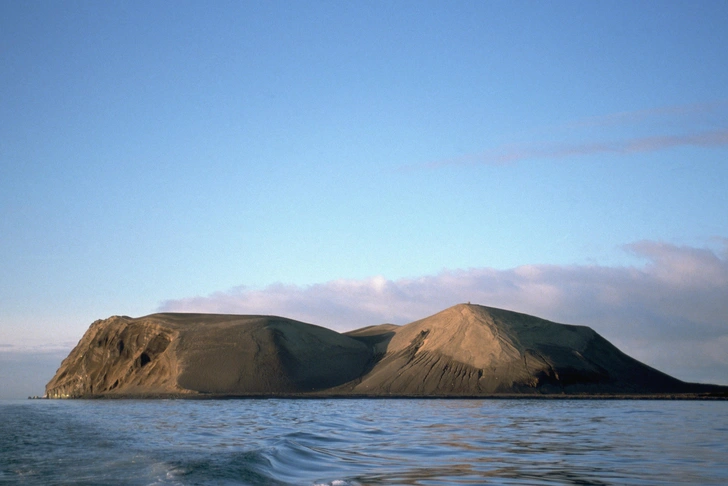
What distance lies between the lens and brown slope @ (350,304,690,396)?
87.9 meters

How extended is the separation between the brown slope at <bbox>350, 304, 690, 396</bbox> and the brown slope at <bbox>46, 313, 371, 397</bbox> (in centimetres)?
774

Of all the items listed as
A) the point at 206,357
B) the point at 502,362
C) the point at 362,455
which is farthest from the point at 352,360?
the point at 362,455

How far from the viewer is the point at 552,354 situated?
9306 cm

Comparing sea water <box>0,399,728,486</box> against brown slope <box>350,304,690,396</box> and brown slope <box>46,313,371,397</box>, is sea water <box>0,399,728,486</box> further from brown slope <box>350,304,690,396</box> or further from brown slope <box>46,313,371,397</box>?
brown slope <box>46,313,371,397</box>

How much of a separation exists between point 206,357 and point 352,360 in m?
21.5

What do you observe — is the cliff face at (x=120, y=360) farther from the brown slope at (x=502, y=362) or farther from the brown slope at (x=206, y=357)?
the brown slope at (x=502, y=362)

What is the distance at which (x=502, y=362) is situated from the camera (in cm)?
9031

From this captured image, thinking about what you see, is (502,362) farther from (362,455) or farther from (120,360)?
(362,455)

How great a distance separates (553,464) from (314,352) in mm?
88373

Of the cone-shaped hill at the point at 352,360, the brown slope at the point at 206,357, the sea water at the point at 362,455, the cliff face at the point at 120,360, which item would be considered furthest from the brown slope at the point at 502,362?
the sea water at the point at 362,455

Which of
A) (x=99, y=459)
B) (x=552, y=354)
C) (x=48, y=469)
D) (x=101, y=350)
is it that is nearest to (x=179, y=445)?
(x=99, y=459)

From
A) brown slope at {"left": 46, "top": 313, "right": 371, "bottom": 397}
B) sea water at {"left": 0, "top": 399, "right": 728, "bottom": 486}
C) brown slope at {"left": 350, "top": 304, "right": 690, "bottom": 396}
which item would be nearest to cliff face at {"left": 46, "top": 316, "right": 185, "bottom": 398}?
brown slope at {"left": 46, "top": 313, "right": 371, "bottom": 397}

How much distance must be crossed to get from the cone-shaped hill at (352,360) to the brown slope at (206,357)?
16 cm

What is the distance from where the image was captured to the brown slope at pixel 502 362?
288 ft
